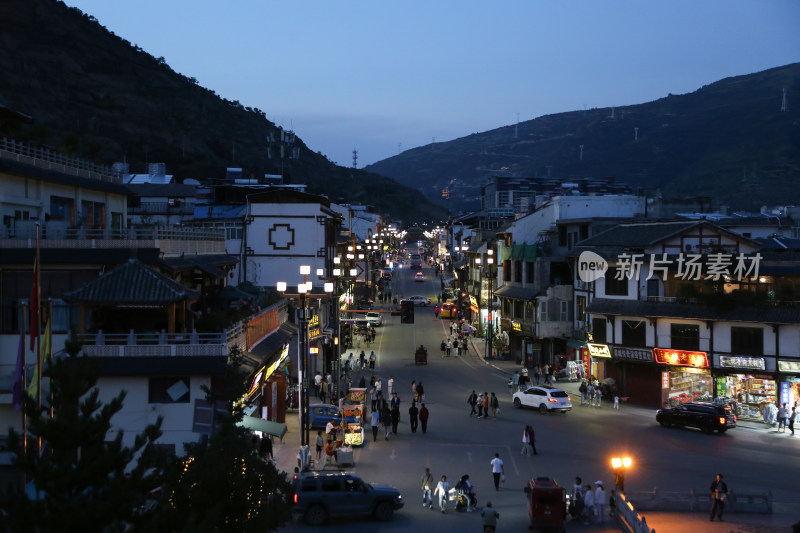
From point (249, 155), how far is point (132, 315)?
17246 centimetres

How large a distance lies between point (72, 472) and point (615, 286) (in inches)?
1439

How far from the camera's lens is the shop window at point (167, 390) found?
2458 centimetres

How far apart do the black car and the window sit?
28.5 ft

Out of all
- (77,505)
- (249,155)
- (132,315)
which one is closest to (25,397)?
(77,505)

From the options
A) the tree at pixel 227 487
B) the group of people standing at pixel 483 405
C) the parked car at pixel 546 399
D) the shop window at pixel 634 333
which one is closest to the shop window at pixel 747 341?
the shop window at pixel 634 333

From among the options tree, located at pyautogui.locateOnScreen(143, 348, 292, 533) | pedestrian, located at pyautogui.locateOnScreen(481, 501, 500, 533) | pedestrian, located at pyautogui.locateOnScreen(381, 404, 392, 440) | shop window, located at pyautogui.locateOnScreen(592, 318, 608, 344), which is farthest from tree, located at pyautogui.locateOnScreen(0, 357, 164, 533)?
shop window, located at pyautogui.locateOnScreen(592, 318, 608, 344)

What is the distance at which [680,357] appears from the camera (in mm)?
41656

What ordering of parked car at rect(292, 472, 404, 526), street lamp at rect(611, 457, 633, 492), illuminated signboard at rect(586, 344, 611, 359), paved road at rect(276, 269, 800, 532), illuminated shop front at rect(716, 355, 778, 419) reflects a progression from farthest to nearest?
illuminated signboard at rect(586, 344, 611, 359) < illuminated shop front at rect(716, 355, 778, 419) < paved road at rect(276, 269, 800, 532) < street lamp at rect(611, 457, 633, 492) < parked car at rect(292, 472, 404, 526)

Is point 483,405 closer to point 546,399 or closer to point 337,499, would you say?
point 546,399

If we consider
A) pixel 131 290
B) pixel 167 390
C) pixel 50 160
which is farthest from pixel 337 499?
pixel 50 160

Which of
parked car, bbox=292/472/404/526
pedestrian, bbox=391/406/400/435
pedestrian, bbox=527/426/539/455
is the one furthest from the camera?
pedestrian, bbox=391/406/400/435

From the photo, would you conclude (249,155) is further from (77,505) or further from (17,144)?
(77,505)

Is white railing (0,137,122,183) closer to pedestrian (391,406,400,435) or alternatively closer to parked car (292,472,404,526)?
parked car (292,472,404,526)

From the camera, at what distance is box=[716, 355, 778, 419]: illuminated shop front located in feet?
128
